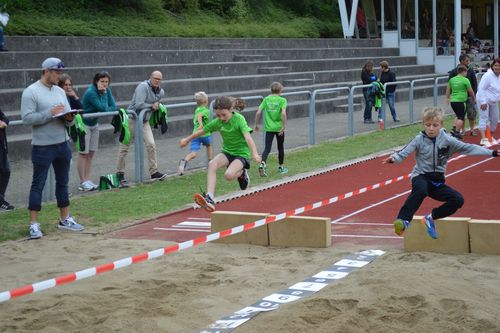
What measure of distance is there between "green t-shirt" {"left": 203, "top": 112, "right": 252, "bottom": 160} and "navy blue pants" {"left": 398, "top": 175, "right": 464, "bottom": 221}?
3.17 m

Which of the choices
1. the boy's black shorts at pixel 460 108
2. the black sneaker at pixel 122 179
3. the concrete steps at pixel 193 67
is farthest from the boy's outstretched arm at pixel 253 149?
the boy's black shorts at pixel 460 108

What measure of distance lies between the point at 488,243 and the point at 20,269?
5.21m

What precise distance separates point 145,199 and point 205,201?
3082 mm

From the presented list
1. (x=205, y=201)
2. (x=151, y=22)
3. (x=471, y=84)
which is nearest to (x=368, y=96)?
(x=471, y=84)

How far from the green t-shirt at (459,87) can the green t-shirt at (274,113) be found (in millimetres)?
5946

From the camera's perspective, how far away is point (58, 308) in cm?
834

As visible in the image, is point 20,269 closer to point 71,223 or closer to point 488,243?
point 71,223

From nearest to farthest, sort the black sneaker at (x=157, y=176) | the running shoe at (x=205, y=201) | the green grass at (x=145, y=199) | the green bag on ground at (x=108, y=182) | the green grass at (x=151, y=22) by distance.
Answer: the running shoe at (x=205, y=201), the green grass at (x=145, y=199), the green bag on ground at (x=108, y=182), the black sneaker at (x=157, y=176), the green grass at (x=151, y=22)

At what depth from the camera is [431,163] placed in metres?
10.5

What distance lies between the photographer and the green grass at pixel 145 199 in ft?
42.6

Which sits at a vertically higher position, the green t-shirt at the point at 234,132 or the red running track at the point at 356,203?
the green t-shirt at the point at 234,132

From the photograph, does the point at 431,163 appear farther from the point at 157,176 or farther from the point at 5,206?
the point at 157,176

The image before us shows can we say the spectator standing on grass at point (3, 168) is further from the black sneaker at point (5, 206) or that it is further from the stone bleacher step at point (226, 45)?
the stone bleacher step at point (226, 45)

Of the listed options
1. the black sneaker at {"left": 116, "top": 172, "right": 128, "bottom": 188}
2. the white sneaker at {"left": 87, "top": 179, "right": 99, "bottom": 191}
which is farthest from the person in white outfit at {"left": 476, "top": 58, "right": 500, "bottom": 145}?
the white sneaker at {"left": 87, "top": 179, "right": 99, "bottom": 191}
